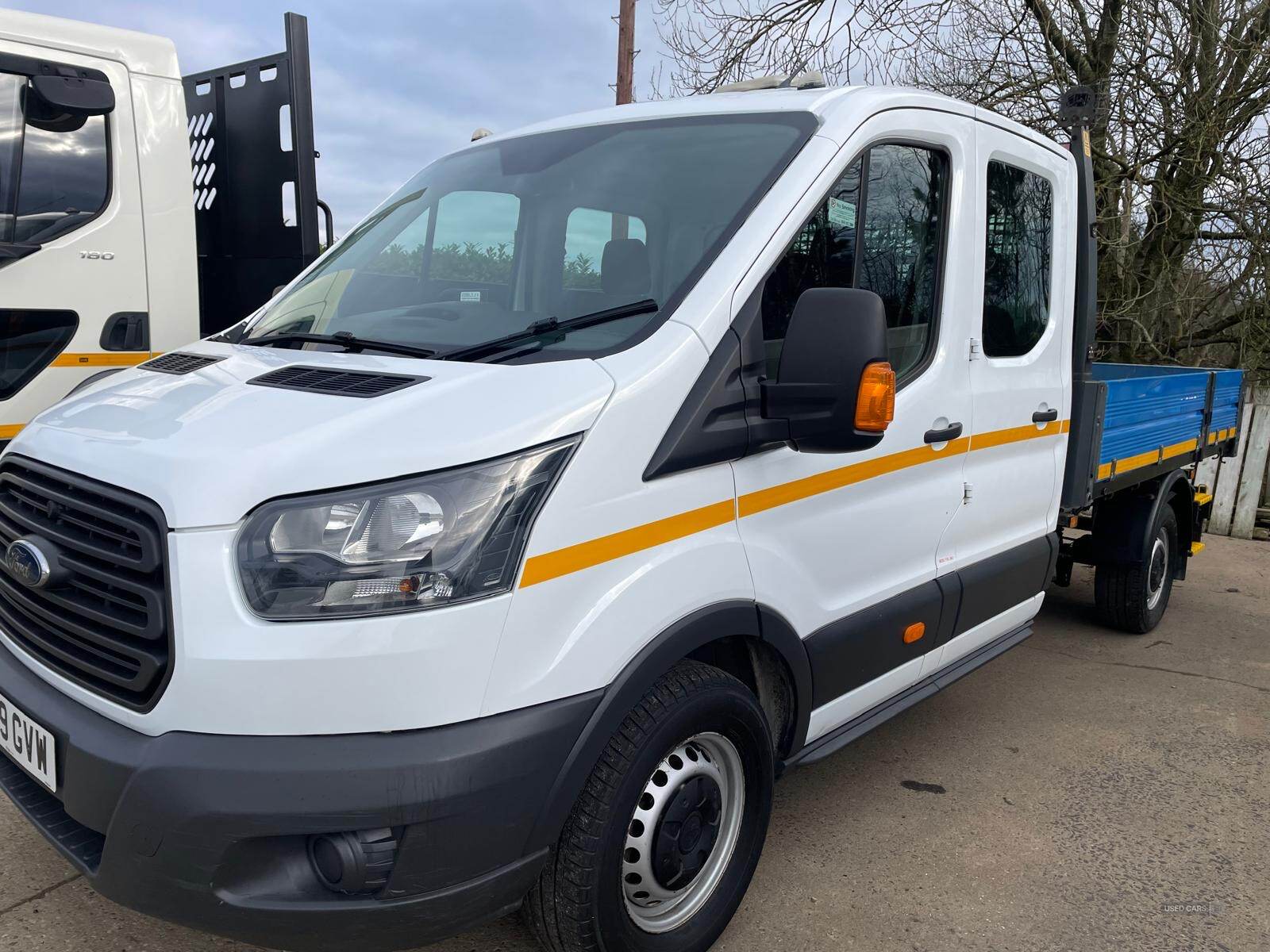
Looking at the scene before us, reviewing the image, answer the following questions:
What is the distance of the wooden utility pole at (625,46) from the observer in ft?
34.1

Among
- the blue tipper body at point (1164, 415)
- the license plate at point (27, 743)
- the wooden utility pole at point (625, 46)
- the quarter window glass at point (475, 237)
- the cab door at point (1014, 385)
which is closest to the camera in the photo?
the license plate at point (27, 743)

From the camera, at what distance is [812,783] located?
12.0 feet

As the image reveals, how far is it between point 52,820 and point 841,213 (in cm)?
236

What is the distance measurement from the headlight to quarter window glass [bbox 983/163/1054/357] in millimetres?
2138

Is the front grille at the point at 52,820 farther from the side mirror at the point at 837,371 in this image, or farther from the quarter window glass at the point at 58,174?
the quarter window glass at the point at 58,174

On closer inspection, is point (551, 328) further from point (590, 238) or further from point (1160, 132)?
point (1160, 132)

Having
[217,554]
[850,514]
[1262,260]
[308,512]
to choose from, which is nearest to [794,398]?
[850,514]

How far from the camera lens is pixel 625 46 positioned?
1041 centimetres

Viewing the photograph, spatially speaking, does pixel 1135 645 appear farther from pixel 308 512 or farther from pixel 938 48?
pixel 938 48

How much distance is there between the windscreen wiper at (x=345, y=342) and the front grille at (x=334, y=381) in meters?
0.18

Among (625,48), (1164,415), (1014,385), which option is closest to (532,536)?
(1014,385)

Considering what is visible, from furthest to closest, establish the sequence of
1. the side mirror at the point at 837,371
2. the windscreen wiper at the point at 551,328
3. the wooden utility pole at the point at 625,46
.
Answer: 1. the wooden utility pole at the point at 625,46
2. the windscreen wiper at the point at 551,328
3. the side mirror at the point at 837,371

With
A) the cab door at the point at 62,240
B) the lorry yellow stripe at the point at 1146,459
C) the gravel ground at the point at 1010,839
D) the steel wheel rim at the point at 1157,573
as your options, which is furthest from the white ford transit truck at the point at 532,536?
the steel wheel rim at the point at 1157,573

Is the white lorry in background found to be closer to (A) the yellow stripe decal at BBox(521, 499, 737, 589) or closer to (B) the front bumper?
(B) the front bumper
